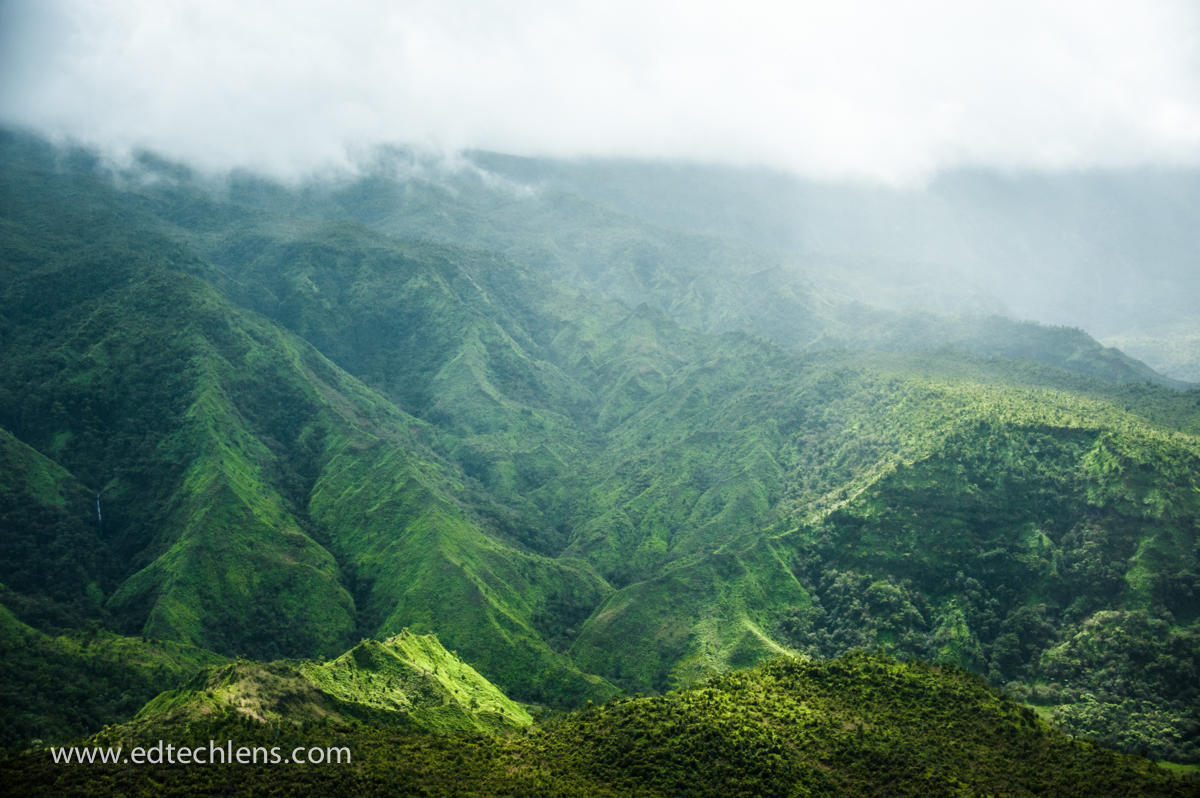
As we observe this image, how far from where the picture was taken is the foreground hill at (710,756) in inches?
3004

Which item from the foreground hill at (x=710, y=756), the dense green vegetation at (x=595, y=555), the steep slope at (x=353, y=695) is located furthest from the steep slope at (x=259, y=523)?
the foreground hill at (x=710, y=756)

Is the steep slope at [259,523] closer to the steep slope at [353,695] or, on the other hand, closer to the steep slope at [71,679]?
the steep slope at [71,679]

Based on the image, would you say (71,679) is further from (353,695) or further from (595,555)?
(595,555)

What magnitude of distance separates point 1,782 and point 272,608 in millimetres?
78150

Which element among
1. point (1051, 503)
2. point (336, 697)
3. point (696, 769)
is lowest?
point (336, 697)

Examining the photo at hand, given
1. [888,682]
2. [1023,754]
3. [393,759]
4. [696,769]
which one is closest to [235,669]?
[393,759]

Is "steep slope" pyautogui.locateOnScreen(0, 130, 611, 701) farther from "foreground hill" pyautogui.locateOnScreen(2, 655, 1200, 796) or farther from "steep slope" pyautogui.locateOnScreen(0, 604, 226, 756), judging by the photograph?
"foreground hill" pyautogui.locateOnScreen(2, 655, 1200, 796)

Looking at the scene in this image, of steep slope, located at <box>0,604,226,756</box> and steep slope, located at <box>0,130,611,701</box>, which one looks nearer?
→ steep slope, located at <box>0,604,226,756</box>

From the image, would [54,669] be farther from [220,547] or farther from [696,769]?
[696,769]

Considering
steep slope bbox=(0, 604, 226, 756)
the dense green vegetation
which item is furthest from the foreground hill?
steep slope bbox=(0, 604, 226, 756)

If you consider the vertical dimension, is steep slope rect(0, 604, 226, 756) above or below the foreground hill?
below

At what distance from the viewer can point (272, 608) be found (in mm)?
148250

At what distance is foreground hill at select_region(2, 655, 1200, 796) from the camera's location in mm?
76312

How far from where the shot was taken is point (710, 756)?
83125 mm
